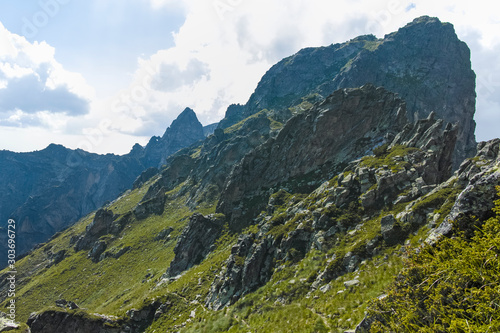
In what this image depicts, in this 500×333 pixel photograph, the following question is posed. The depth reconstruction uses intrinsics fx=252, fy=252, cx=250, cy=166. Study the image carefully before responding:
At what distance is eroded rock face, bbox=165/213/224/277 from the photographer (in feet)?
237

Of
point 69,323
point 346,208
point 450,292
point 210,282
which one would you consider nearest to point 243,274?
point 210,282

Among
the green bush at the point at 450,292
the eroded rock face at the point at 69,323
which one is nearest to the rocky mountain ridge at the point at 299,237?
the eroded rock face at the point at 69,323

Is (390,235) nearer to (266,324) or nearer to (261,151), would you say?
(266,324)

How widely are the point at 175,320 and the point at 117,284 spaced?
51.0 metres

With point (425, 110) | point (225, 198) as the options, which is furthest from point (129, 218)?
point (425, 110)

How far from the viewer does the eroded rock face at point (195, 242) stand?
237 feet

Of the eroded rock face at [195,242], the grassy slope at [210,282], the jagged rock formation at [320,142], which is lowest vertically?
the grassy slope at [210,282]

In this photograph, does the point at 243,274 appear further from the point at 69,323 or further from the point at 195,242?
the point at 69,323

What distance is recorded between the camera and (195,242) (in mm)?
76625

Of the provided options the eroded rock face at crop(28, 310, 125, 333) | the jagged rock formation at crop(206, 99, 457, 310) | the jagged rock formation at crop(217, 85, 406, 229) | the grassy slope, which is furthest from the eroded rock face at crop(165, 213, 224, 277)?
the jagged rock formation at crop(206, 99, 457, 310)

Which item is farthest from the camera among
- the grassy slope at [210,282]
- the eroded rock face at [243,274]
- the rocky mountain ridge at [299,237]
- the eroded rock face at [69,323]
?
the eroded rock face at [69,323]

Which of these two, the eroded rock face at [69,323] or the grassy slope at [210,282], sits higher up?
the grassy slope at [210,282]

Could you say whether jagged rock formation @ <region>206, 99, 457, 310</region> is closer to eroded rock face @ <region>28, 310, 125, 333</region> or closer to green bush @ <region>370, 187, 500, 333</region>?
green bush @ <region>370, 187, 500, 333</region>

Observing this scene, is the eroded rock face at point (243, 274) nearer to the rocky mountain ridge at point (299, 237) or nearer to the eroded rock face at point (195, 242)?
the rocky mountain ridge at point (299, 237)
